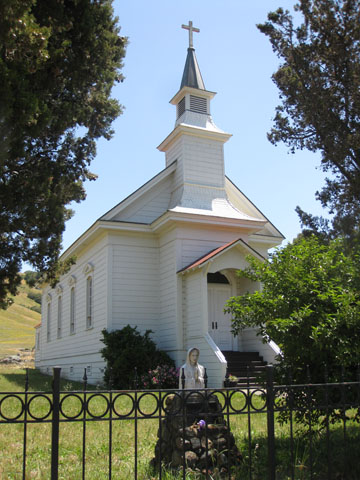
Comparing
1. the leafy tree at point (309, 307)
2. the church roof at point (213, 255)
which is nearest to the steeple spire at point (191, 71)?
the church roof at point (213, 255)

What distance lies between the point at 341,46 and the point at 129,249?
9.90m

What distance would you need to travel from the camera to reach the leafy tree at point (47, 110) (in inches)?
306

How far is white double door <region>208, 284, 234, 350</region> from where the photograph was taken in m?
17.7

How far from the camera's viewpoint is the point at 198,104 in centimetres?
2064

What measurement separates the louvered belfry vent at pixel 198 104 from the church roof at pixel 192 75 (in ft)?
1.54

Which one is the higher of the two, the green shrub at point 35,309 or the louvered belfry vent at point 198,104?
the louvered belfry vent at point 198,104

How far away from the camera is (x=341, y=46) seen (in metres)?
14.1

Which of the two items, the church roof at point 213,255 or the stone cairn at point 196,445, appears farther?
the church roof at point 213,255

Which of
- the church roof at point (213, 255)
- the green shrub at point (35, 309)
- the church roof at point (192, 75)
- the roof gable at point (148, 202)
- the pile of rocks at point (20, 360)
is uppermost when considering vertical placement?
the church roof at point (192, 75)

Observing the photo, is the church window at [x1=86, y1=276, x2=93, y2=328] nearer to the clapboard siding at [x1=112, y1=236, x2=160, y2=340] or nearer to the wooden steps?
the clapboard siding at [x1=112, y1=236, x2=160, y2=340]

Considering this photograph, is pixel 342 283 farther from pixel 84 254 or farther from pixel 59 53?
pixel 84 254

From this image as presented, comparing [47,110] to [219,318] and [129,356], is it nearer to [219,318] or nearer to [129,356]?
[129,356]

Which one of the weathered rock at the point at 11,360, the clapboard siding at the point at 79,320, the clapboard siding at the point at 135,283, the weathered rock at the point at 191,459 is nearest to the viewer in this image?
the weathered rock at the point at 191,459

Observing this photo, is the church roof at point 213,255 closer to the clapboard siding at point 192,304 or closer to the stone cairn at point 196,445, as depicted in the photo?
the clapboard siding at point 192,304
